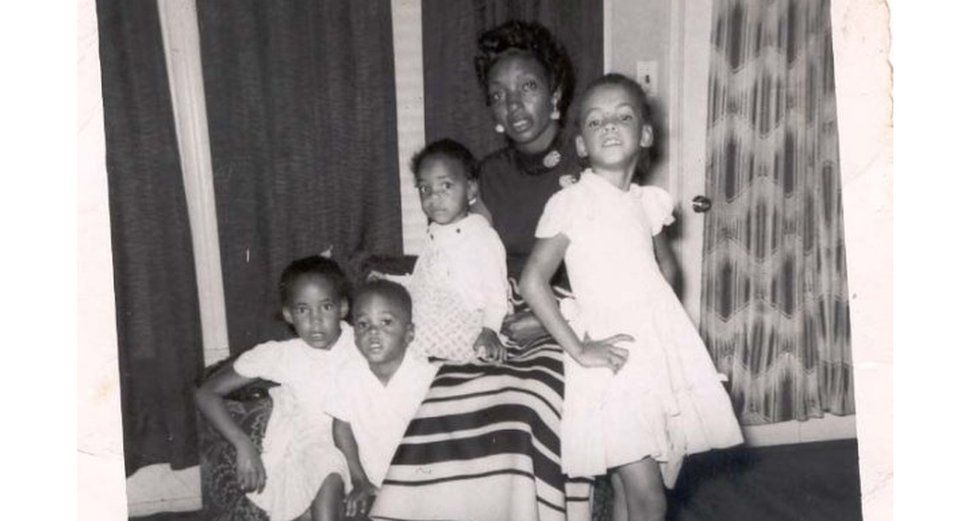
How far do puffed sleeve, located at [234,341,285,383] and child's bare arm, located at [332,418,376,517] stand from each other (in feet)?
0.39

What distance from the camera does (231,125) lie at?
3.51 feet

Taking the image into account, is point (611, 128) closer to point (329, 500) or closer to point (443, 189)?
point (443, 189)

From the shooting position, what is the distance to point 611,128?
101 cm

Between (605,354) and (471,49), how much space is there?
505 mm

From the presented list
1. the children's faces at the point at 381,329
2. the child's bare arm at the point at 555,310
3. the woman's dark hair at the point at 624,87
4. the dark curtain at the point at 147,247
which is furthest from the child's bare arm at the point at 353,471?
the woman's dark hair at the point at 624,87

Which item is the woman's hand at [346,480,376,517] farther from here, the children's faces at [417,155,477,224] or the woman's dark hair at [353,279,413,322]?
the children's faces at [417,155,477,224]

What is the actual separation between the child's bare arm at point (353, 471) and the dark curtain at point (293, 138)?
6.7 inches

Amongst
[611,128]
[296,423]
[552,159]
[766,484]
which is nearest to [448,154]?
[552,159]

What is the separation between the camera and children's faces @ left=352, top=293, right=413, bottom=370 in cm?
113

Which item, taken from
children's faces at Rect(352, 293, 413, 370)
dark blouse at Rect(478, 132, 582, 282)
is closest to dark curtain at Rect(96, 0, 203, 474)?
children's faces at Rect(352, 293, 413, 370)

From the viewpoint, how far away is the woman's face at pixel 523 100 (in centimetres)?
116

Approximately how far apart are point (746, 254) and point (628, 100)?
40cm

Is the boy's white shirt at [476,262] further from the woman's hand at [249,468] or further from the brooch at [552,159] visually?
the woman's hand at [249,468]

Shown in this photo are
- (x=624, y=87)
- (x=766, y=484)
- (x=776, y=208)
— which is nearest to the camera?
(x=624, y=87)
